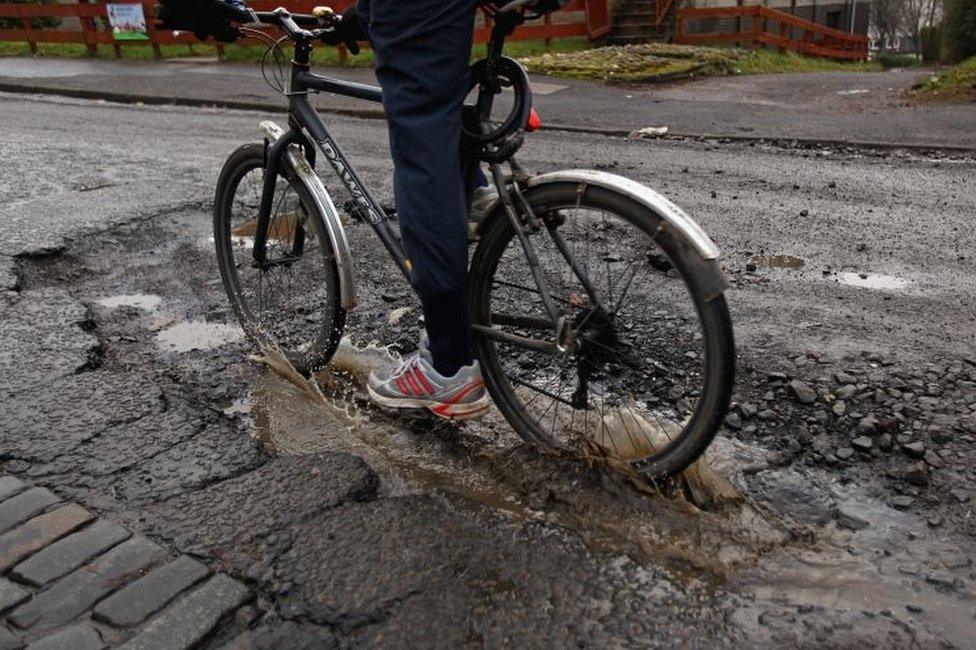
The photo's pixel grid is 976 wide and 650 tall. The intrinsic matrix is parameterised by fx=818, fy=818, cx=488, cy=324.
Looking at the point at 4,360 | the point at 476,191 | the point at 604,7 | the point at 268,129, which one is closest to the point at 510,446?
the point at 476,191

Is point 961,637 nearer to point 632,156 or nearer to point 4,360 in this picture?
point 4,360

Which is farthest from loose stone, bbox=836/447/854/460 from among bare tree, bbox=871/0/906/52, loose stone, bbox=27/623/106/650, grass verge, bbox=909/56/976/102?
bare tree, bbox=871/0/906/52

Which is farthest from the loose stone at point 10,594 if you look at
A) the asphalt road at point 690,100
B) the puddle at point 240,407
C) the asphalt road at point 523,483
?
the asphalt road at point 690,100

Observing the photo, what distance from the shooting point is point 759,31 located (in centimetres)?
2080

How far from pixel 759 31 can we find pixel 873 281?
18.8 meters

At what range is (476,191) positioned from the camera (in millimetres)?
2709

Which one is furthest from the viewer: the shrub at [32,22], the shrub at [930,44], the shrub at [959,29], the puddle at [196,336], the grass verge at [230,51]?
the shrub at [930,44]

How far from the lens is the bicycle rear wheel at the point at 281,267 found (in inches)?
129

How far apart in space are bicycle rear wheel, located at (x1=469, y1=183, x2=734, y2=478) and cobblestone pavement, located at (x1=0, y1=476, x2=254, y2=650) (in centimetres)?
113

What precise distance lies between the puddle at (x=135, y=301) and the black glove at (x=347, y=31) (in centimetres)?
185

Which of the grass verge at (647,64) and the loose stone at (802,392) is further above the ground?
the grass verge at (647,64)

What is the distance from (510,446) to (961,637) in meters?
1.40

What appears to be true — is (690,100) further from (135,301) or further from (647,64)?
(135,301)

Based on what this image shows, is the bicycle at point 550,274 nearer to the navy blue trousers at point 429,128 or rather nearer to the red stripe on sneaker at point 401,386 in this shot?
the navy blue trousers at point 429,128
